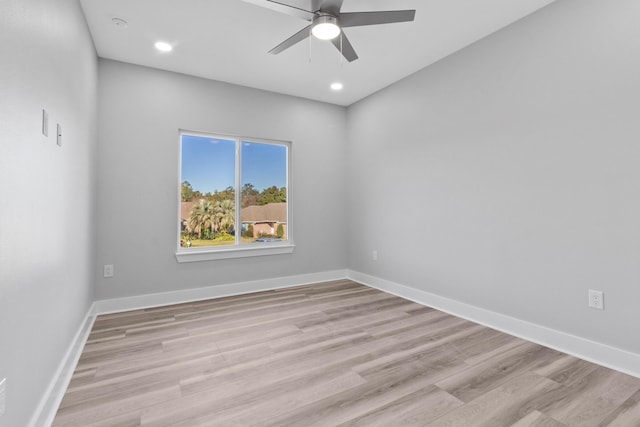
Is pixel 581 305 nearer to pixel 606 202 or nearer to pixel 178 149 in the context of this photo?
pixel 606 202

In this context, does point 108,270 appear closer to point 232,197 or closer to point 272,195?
point 232,197

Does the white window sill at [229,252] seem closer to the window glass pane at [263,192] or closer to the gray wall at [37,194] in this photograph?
the window glass pane at [263,192]

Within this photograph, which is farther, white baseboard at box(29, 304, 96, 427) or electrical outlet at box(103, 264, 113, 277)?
electrical outlet at box(103, 264, 113, 277)

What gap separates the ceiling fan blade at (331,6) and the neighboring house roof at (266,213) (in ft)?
8.40

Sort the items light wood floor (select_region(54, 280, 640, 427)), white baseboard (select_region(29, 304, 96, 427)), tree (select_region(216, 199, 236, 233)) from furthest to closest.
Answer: tree (select_region(216, 199, 236, 233)), light wood floor (select_region(54, 280, 640, 427)), white baseboard (select_region(29, 304, 96, 427))

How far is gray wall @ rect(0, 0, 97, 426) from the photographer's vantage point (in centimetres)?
115

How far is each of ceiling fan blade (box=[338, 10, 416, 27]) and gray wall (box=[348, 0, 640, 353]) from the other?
1188 millimetres

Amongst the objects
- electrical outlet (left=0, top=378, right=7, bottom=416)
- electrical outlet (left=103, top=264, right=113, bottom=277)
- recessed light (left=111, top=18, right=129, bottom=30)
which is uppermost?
recessed light (left=111, top=18, right=129, bottom=30)

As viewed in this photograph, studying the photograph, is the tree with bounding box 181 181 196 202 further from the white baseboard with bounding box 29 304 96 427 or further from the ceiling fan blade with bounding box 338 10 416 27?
the ceiling fan blade with bounding box 338 10 416 27

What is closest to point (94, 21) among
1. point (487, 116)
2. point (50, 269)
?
point (50, 269)

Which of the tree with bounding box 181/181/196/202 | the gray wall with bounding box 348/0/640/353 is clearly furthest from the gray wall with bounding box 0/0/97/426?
the gray wall with bounding box 348/0/640/353

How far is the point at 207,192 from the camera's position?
382cm

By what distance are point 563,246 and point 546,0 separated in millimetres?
1848

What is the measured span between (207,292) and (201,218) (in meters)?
0.89
